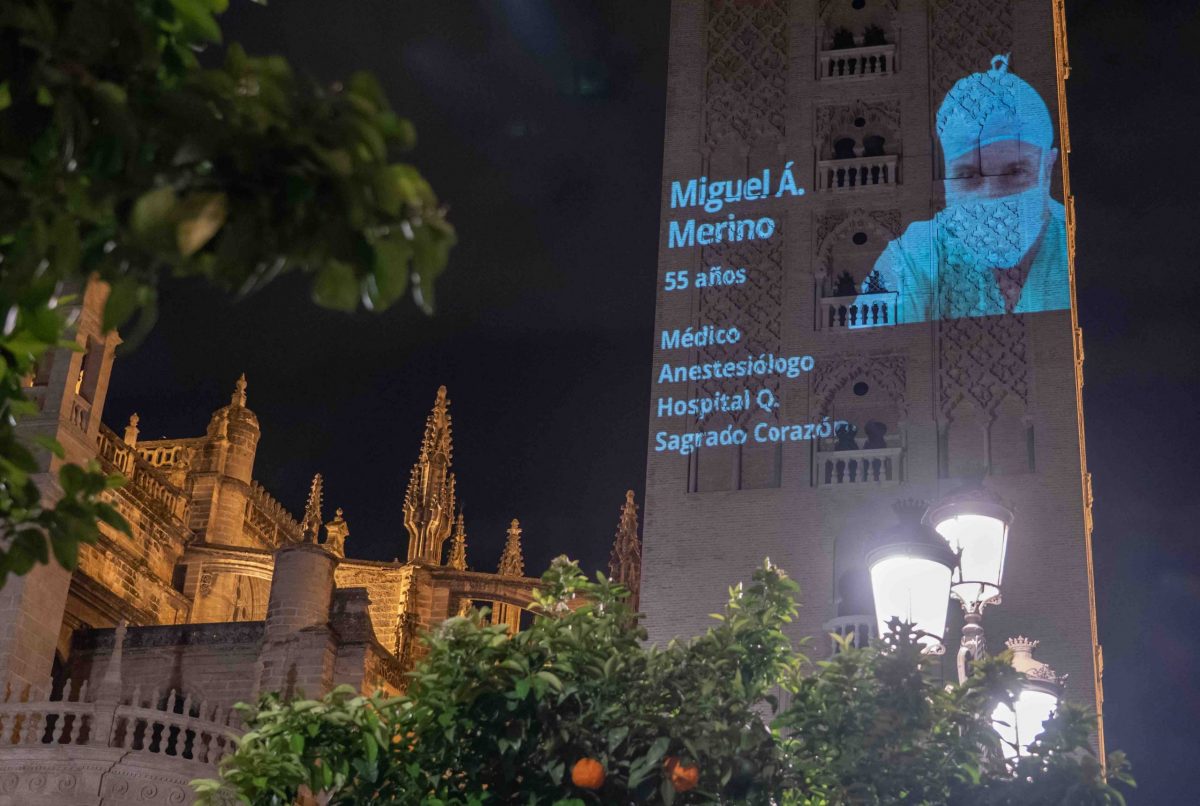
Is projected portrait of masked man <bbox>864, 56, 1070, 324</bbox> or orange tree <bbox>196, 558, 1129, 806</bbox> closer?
orange tree <bbox>196, 558, 1129, 806</bbox>

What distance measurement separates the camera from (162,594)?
3312cm

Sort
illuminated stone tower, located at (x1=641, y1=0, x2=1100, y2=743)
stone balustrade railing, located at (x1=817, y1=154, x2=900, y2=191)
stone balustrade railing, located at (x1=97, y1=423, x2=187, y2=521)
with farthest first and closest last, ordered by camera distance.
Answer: stone balustrade railing, located at (x1=97, y1=423, x2=187, y2=521)
stone balustrade railing, located at (x1=817, y1=154, x2=900, y2=191)
illuminated stone tower, located at (x1=641, y1=0, x2=1100, y2=743)

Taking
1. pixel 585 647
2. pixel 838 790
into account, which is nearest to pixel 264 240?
pixel 585 647

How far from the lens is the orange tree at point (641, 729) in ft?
27.3

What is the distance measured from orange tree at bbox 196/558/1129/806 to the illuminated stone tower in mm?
15906

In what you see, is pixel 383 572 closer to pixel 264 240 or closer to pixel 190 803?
pixel 190 803

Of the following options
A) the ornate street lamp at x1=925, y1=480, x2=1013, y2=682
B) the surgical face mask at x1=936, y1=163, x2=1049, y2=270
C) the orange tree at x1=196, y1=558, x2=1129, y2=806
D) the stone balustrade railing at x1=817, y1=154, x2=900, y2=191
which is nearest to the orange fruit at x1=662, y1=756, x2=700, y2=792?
the orange tree at x1=196, y1=558, x2=1129, y2=806

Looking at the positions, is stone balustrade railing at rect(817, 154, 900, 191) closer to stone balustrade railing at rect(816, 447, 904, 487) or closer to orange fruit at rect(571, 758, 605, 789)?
stone balustrade railing at rect(816, 447, 904, 487)

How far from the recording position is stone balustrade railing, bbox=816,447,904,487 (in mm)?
26891

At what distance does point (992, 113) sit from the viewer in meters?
29.0

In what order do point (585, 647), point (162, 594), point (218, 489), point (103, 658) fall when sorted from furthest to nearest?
point (218, 489)
point (162, 594)
point (103, 658)
point (585, 647)

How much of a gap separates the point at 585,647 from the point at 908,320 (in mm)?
19992

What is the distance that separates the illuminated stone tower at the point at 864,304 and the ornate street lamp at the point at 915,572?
633 inches

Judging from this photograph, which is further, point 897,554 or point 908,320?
point 908,320
